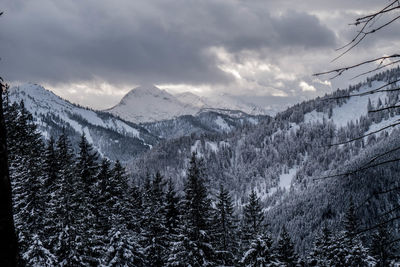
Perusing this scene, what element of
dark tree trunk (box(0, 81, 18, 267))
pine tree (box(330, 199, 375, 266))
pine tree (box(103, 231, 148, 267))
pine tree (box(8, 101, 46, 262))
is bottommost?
pine tree (box(330, 199, 375, 266))

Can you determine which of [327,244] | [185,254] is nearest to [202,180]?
[185,254]

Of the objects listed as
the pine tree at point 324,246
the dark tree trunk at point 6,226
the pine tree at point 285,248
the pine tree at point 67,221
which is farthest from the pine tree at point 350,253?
the dark tree trunk at point 6,226

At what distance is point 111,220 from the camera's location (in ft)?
90.3

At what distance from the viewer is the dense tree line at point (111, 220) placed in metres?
23.0

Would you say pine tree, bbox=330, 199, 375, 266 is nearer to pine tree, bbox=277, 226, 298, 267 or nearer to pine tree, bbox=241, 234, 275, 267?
pine tree, bbox=277, 226, 298, 267

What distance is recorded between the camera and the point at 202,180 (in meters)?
27.3

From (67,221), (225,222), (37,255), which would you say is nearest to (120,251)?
(67,221)

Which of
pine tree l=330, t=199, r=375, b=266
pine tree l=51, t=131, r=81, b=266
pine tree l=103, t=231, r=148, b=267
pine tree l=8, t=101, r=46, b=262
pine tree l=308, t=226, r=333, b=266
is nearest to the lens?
pine tree l=8, t=101, r=46, b=262

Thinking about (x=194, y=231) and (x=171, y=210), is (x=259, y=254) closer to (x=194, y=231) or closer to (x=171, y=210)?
(x=194, y=231)

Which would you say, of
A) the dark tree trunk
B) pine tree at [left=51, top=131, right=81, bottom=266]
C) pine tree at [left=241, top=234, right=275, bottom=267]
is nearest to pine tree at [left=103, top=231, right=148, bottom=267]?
pine tree at [left=51, top=131, right=81, bottom=266]

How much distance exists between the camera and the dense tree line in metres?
23.0

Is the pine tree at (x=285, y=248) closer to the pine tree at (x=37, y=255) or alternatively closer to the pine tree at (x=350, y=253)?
the pine tree at (x=350, y=253)

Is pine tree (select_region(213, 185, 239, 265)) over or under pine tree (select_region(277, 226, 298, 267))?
over

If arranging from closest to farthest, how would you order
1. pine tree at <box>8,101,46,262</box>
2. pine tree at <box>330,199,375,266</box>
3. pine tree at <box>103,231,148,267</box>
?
pine tree at <box>8,101,46,262</box> → pine tree at <box>103,231,148,267</box> → pine tree at <box>330,199,375,266</box>
